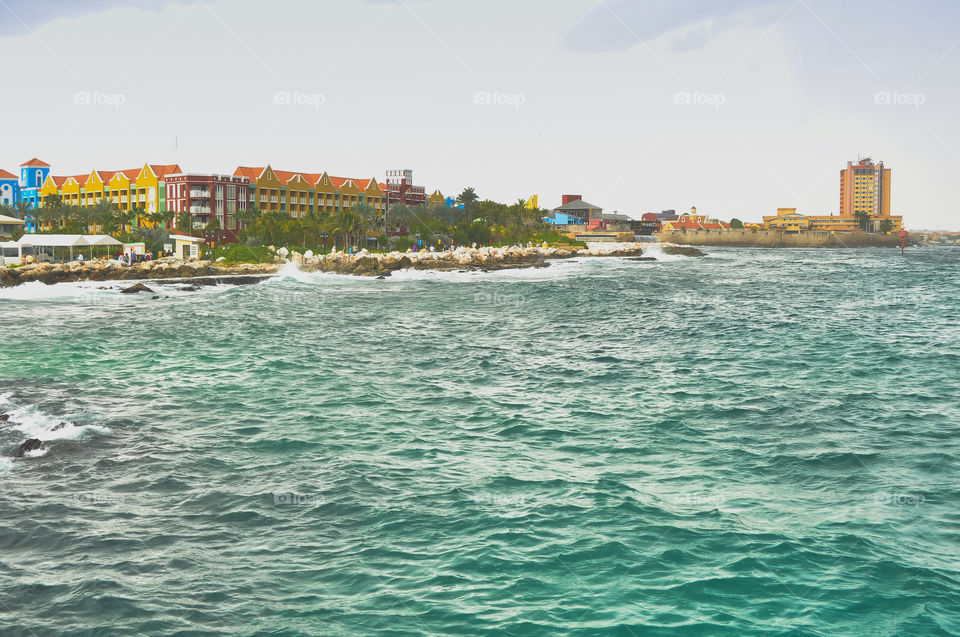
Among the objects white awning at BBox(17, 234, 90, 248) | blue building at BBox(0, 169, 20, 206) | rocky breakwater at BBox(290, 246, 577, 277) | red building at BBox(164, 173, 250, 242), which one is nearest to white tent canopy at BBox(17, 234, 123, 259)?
white awning at BBox(17, 234, 90, 248)

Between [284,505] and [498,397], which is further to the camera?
[498,397]

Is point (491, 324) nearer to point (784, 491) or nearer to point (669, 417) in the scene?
point (669, 417)

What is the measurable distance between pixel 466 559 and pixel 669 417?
10.6 meters

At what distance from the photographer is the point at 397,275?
8512 cm

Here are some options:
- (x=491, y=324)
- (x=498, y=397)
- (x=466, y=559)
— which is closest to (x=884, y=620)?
(x=466, y=559)

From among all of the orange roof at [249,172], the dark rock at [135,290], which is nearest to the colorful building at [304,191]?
the orange roof at [249,172]

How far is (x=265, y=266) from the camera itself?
85.9 m

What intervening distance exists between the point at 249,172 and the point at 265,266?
207ft

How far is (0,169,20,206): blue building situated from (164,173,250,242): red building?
54742 mm

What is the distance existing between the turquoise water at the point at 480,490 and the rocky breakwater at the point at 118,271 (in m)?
37.4

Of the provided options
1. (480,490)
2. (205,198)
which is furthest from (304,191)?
(480,490)

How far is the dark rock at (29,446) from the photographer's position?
16266 millimetres

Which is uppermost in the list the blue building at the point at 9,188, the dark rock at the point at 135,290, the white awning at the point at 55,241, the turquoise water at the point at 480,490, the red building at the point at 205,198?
the blue building at the point at 9,188

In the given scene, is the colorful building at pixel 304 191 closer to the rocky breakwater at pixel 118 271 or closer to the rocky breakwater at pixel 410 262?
the rocky breakwater at pixel 410 262
